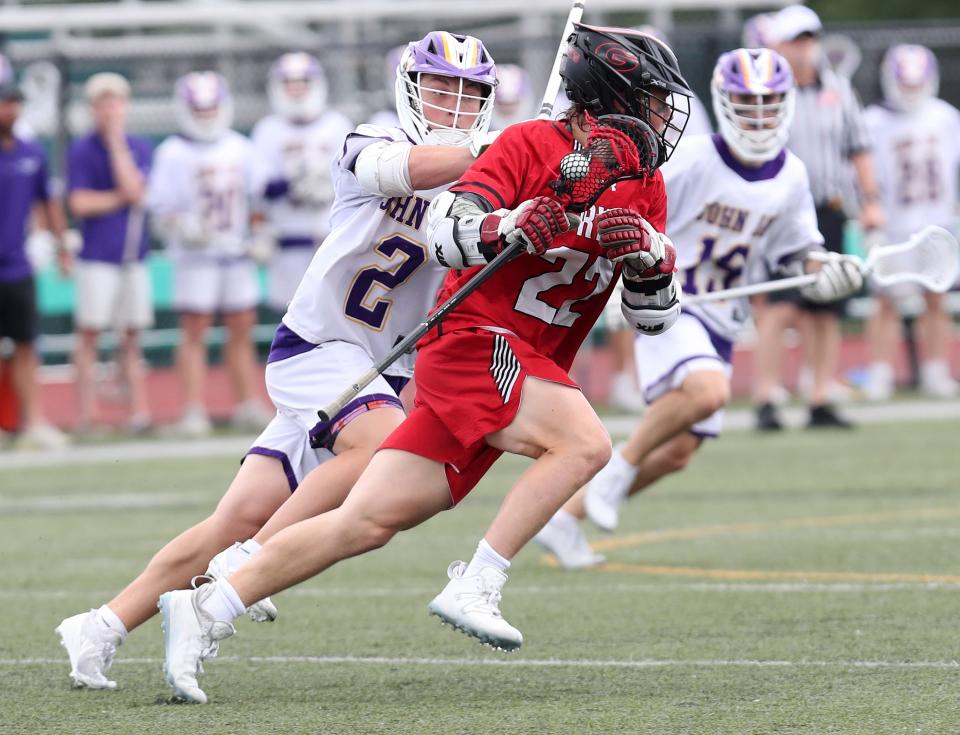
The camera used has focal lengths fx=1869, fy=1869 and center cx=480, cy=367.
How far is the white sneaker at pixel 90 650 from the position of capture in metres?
5.15

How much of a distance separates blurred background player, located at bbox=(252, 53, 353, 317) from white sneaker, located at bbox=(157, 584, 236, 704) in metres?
8.19

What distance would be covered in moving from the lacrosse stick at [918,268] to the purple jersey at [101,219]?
6.80m

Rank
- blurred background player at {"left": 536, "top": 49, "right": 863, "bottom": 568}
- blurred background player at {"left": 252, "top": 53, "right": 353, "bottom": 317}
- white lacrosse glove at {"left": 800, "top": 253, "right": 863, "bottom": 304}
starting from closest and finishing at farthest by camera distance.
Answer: white lacrosse glove at {"left": 800, "top": 253, "right": 863, "bottom": 304}
blurred background player at {"left": 536, "top": 49, "right": 863, "bottom": 568}
blurred background player at {"left": 252, "top": 53, "right": 353, "bottom": 317}

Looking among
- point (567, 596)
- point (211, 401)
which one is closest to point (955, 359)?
point (211, 401)

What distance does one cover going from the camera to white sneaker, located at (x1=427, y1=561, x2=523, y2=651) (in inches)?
182

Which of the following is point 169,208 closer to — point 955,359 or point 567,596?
point 567,596

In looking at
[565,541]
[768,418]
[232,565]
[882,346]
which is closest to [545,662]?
[232,565]

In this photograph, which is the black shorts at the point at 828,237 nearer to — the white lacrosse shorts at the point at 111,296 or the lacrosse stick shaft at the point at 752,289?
the white lacrosse shorts at the point at 111,296

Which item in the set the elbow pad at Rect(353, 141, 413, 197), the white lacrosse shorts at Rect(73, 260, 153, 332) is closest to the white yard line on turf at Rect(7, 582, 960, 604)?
the elbow pad at Rect(353, 141, 413, 197)

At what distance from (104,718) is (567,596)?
2.32 m

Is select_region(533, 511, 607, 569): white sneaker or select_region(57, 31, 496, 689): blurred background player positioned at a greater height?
select_region(57, 31, 496, 689): blurred background player

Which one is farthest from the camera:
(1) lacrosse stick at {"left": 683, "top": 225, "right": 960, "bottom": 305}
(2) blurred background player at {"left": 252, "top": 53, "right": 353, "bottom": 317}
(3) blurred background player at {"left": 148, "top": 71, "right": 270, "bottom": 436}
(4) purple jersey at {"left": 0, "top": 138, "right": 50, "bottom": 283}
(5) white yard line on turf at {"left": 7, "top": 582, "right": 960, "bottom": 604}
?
(3) blurred background player at {"left": 148, "top": 71, "right": 270, "bottom": 436}

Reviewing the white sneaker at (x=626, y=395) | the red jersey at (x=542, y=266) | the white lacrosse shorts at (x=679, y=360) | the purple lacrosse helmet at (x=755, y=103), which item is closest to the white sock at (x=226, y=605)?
the red jersey at (x=542, y=266)

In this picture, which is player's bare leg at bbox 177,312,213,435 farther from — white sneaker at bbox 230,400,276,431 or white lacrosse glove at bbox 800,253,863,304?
white lacrosse glove at bbox 800,253,863,304
